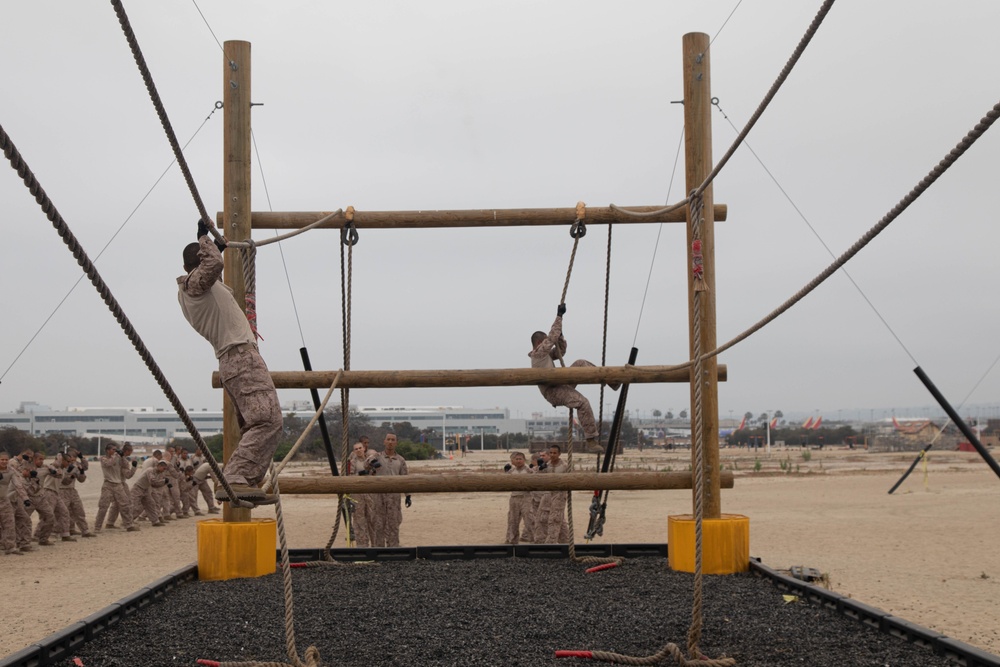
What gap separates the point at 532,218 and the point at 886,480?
2395 centimetres

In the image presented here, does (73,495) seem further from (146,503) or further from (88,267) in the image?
(88,267)

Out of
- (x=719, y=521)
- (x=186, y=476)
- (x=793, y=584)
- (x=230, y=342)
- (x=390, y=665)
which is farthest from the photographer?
(x=186, y=476)

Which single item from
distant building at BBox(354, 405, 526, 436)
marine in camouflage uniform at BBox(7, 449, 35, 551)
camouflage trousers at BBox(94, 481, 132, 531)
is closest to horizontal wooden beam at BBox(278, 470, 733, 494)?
marine in camouflage uniform at BBox(7, 449, 35, 551)

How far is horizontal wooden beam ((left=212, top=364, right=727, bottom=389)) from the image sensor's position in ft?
23.5

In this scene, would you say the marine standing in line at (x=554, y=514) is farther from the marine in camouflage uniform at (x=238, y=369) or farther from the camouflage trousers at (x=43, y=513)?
the camouflage trousers at (x=43, y=513)

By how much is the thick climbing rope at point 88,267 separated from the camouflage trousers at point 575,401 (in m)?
3.66

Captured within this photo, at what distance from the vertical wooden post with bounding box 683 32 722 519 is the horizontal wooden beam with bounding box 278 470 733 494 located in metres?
0.58

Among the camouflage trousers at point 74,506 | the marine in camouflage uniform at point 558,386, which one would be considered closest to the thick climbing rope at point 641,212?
the marine in camouflage uniform at point 558,386

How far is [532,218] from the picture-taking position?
751 centimetres

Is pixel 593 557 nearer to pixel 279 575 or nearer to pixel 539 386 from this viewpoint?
pixel 539 386

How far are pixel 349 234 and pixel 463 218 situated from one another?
93cm

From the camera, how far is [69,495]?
618 inches

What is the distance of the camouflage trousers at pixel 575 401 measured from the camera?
25.6 ft

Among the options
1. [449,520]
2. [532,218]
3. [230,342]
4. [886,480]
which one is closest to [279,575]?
[230,342]
